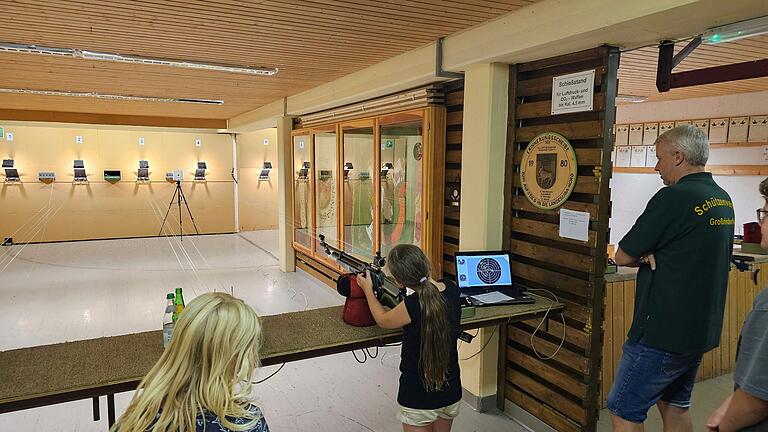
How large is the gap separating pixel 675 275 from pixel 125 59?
12.9 ft

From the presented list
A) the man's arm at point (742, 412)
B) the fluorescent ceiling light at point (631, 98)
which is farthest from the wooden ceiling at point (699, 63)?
the man's arm at point (742, 412)

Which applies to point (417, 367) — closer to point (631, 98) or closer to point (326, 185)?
point (326, 185)

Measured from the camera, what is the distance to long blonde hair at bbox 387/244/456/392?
1.98m

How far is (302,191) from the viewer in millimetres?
6871

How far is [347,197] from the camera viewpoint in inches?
220

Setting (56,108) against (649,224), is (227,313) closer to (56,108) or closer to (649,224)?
(649,224)

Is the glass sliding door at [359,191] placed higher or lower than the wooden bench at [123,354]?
higher

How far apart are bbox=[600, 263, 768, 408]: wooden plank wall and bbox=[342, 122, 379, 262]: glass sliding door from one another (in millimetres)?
2518

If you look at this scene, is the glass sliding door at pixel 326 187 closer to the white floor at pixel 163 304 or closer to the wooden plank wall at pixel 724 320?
the white floor at pixel 163 304

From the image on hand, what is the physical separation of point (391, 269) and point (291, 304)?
11.9 feet

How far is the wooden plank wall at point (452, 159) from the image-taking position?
354 centimetres

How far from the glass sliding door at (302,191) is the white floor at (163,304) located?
57 centimetres

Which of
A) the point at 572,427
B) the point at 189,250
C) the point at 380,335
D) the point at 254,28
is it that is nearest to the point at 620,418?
the point at 572,427

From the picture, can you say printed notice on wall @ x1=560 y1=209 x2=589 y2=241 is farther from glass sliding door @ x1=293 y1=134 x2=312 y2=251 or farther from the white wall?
glass sliding door @ x1=293 y1=134 x2=312 y2=251
